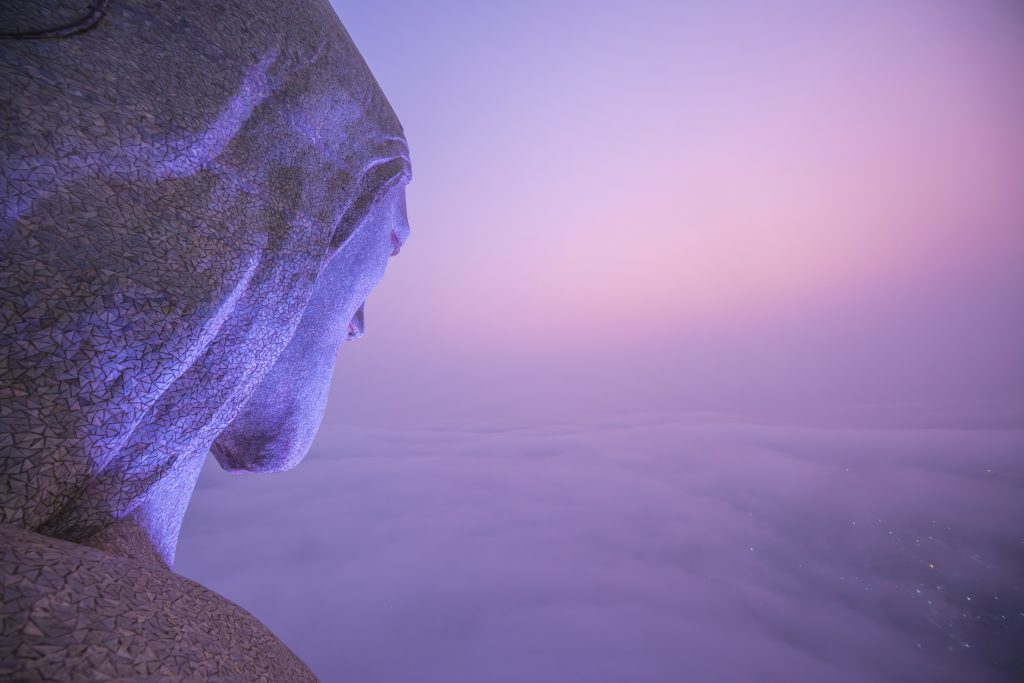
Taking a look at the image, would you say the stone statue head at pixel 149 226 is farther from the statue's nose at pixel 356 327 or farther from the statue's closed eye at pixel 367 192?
the statue's nose at pixel 356 327

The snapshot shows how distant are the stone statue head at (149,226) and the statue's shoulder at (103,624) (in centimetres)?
29

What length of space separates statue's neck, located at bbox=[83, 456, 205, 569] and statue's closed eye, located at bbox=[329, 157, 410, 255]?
3.82ft

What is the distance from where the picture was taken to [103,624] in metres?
0.77

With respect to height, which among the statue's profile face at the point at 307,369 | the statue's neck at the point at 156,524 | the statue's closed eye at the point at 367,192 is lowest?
the statue's neck at the point at 156,524

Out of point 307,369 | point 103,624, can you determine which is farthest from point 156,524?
point 103,624

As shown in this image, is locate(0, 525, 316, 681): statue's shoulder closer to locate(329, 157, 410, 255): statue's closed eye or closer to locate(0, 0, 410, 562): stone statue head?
locate(0, 0, 410, 562): stone statue head

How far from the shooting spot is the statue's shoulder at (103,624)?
0.69 meters

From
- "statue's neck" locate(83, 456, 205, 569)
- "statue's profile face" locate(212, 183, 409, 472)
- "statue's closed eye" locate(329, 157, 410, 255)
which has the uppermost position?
"statue's closed eye" locate(329, 157, 410, 255)

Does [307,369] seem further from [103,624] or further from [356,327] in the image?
[103,624]

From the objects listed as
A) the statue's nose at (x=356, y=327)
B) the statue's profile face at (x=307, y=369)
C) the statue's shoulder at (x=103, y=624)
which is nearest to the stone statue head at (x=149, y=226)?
the statue's shoulder at (x=103, y=624)

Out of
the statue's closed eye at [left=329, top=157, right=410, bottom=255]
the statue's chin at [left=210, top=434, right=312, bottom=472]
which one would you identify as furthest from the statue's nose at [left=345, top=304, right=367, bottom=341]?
the statue's closed eye at [left=329, top=157, right=410, bottom=255]

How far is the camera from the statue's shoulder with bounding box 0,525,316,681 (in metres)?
0.69

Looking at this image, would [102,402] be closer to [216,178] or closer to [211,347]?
[211,347]

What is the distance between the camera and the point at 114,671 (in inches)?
28.5
